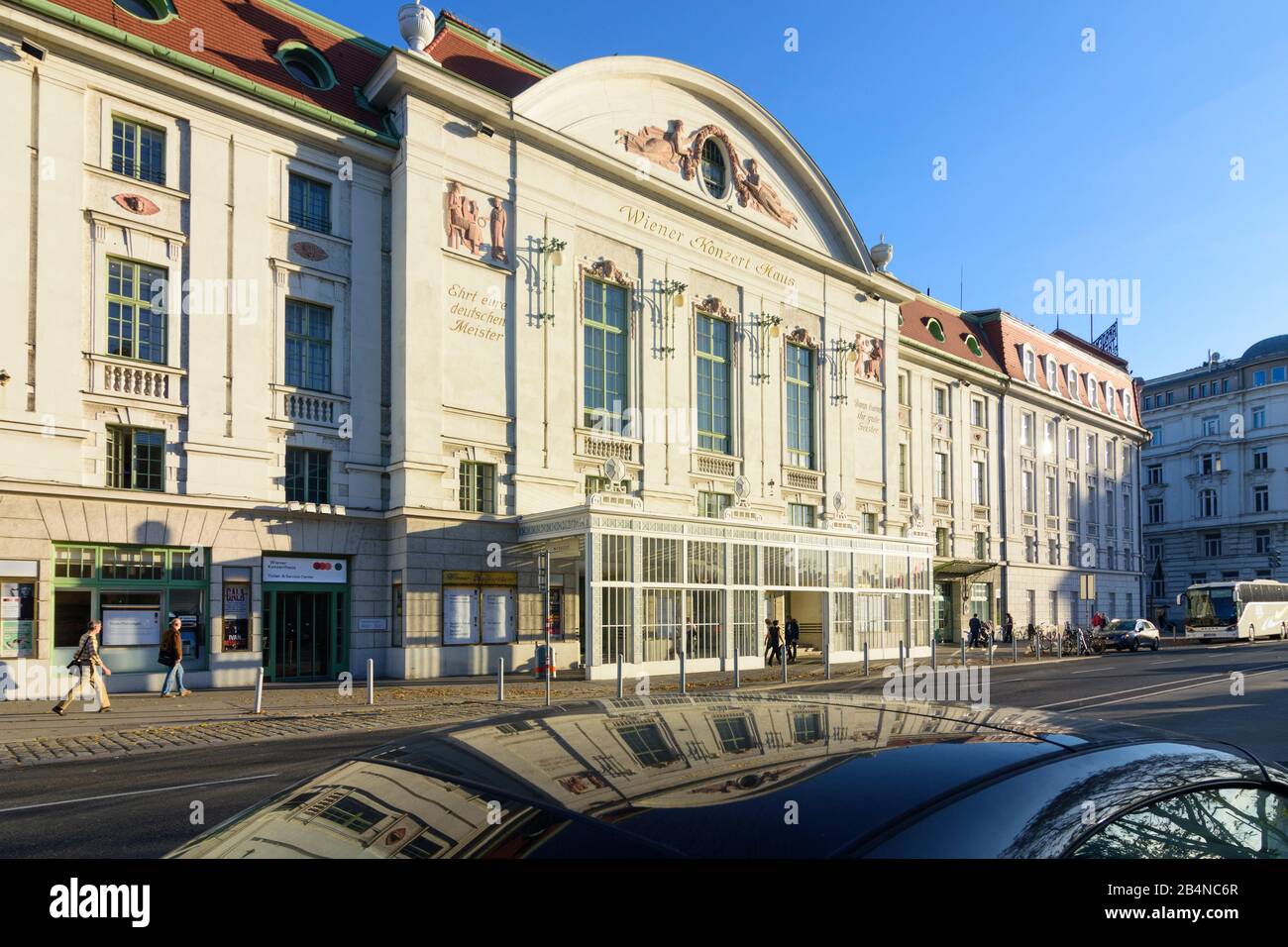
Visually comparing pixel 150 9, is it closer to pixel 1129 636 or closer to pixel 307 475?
pixel 307 475

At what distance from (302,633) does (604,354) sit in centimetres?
1326

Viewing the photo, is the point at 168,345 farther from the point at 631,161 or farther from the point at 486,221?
the point at 631,161

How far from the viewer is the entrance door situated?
77.2 feet

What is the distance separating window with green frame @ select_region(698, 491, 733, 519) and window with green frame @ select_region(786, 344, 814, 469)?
4075mm

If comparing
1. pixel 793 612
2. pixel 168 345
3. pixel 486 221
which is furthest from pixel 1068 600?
pixel 168 345

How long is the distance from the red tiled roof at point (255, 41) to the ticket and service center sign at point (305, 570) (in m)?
12.5

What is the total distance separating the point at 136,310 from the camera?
2203cm

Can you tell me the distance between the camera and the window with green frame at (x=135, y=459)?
840 inches


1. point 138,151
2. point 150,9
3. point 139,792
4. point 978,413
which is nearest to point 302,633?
point 138,151

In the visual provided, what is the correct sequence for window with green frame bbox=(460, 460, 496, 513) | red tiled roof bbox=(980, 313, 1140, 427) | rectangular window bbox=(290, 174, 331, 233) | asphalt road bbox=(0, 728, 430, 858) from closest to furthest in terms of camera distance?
asphalt road bbox=(0, 728, 430, 858) < rectangular window bbox=(290, 174, 331, 233) < window with green frame bbox=(460, 460, 496, 513) < red tiled roof bbox=(980, 313, 1140, 427)

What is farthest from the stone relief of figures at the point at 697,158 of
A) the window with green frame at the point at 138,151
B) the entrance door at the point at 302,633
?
the entrance door at the point at 302,633

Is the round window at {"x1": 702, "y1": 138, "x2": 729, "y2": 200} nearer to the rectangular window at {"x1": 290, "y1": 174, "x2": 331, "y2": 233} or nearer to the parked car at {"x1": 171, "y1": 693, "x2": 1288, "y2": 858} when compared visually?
the rectangular window at {"x1": 290, "y1": 174, "x2": 331, "y2": 233}

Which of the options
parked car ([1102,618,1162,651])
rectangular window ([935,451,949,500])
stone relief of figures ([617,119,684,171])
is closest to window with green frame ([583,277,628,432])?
stone relief of figures ([617,119,684,171])

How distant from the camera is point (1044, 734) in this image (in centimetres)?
261
